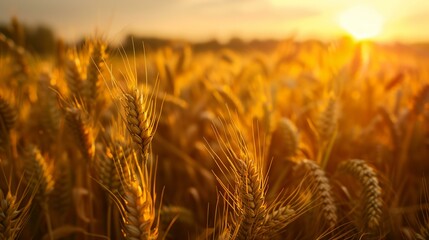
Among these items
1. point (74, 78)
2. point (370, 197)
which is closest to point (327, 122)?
point (370, 197)

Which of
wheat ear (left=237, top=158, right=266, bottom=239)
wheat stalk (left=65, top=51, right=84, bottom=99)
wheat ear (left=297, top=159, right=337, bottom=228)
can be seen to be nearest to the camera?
wheat ear (left=237, top=158, right=266, bottom=239)

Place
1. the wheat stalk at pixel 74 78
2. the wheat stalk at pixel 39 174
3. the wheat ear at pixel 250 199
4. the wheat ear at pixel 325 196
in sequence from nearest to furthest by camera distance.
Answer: the wheat ear at pixel 250 199
the wheat ear at pixel 325 196
the wheat stalk at pixel 39 174
the wheat stalk at pixel 74 78

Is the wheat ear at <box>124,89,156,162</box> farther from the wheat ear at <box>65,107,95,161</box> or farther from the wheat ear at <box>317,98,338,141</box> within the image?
the wheat ear at <box>317,98,338,141</box>

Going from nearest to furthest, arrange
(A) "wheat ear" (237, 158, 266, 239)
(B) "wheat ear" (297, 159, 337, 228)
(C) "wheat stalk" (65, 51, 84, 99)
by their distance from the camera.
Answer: (A) "wheat ear" (237, 158, 266, 239), (B) "wheat ear" (297, 159, 337, 228), (C) "wheat stalk" (65, 51, 84, 99)

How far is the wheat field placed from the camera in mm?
901

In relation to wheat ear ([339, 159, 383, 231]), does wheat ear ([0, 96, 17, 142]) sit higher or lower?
higher

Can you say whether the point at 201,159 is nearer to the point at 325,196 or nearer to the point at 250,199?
the point at 325,196

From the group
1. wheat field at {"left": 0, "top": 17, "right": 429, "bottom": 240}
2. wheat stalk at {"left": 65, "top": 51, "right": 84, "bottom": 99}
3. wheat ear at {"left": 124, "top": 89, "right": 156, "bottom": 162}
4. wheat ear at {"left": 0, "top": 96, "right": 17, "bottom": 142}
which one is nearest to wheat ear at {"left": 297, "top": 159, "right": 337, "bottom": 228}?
wheat field at {"left": 0, "top": 17, "right": 429, "bottom": 240}

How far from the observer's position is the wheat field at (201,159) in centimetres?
90

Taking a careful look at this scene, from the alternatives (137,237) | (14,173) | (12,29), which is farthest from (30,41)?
(137,237)

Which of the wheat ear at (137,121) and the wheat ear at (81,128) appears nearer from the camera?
the wheat ear at (137,121)

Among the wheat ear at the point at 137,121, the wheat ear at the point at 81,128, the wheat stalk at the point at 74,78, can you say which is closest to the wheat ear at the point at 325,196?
the wheat ear at the point at 137,121

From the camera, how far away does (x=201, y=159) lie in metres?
2.29

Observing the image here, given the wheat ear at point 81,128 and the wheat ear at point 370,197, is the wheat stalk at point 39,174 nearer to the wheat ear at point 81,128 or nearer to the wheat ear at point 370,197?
the wheat ear at point 81,128
